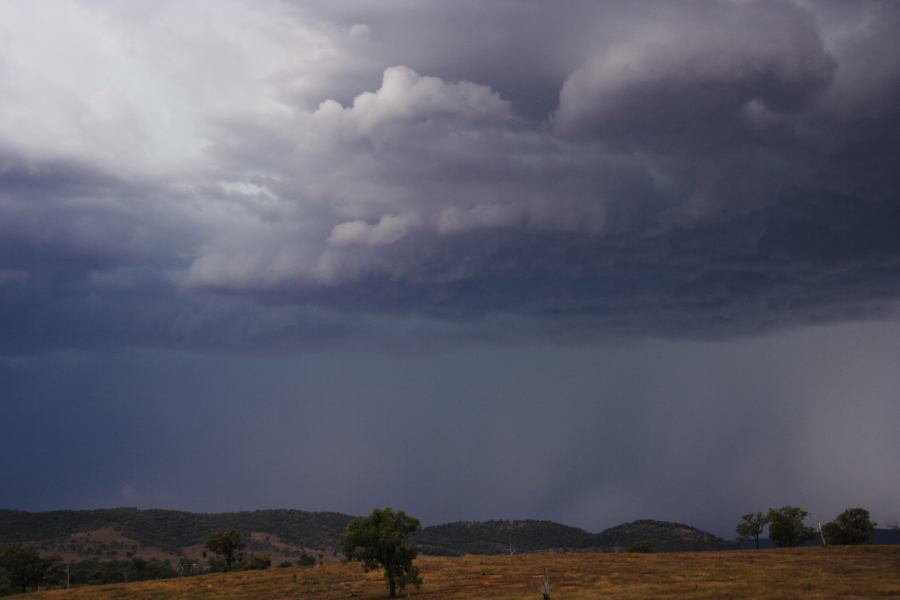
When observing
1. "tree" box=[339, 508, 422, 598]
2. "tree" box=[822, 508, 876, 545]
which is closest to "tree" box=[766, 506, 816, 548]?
"tree" box=[822, 508, 876, 545]

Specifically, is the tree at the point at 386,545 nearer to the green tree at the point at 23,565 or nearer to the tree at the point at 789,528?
the green tree at the point at 23,565

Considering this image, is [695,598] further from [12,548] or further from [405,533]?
[12,548]

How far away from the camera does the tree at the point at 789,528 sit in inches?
5281

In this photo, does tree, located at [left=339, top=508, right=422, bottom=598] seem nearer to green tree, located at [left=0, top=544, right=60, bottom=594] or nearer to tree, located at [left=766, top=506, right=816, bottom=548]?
green tree, located at [left=0, top=544, right=60, bottom=594]

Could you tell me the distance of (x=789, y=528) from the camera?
440ft

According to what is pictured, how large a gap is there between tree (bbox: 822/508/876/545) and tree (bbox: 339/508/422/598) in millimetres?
91198

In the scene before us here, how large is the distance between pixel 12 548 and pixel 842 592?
111 metres

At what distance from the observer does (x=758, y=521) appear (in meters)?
142

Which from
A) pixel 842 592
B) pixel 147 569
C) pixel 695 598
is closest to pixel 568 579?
pixel 695 598

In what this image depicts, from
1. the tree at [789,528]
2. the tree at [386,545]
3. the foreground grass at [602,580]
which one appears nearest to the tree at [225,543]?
the foreground grass at [602,580]

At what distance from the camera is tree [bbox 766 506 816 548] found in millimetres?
134125

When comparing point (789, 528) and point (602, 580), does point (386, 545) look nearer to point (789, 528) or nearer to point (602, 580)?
point (602, 580)

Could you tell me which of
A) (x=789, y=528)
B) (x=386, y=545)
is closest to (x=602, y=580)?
(x=386, y=545)

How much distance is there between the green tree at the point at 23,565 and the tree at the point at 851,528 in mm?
130564
